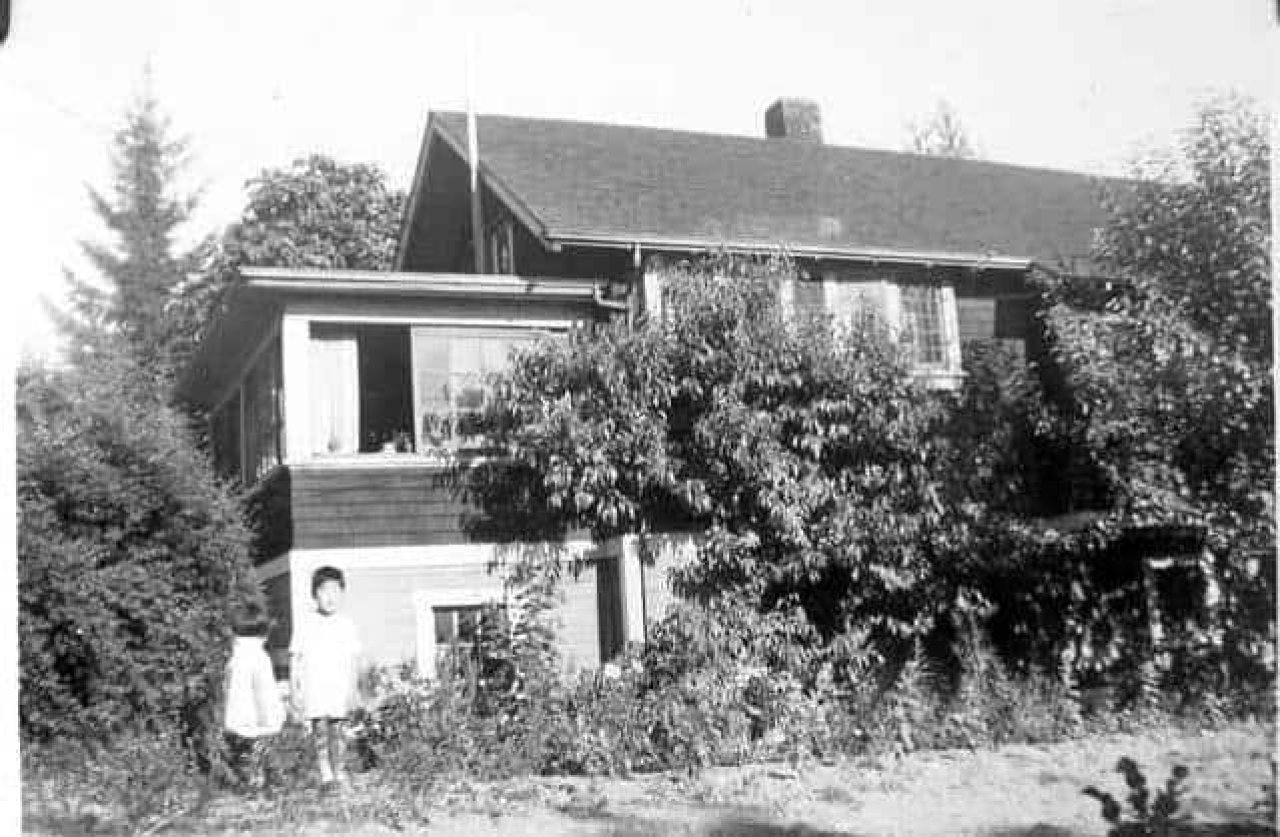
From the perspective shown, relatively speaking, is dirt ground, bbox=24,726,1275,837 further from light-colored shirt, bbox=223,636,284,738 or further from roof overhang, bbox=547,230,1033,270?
roof overhang, bbox=547,230,1033,270

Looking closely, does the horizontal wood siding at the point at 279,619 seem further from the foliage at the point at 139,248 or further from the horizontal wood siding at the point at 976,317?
the foliage at the point at 139,248

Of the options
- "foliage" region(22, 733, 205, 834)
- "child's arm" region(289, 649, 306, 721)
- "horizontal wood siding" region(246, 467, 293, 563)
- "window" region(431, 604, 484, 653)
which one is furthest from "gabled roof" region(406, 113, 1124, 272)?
"foliage" region(22, 733, 205, 834)

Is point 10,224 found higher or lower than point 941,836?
higher

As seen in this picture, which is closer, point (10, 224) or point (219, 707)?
point (10, 224)

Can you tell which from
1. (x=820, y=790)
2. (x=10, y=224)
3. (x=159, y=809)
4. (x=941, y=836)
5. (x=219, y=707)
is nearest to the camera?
(x=10, y=224)

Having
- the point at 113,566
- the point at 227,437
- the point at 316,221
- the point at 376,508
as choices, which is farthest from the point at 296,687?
the point at 316,221

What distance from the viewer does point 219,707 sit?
11.1 m

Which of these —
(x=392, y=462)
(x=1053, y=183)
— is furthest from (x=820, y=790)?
(x=1053, y=183)

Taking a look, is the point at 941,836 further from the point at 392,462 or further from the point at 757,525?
the point at 392,462

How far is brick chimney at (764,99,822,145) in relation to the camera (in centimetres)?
2450

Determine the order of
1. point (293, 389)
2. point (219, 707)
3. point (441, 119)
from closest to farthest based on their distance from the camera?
point (219, 707), point (293, 389), point (441, 119)

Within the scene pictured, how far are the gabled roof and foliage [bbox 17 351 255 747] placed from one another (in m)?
5.55

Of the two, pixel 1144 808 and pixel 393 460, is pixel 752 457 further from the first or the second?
pixel 1144 808

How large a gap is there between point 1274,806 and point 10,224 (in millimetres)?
6414
